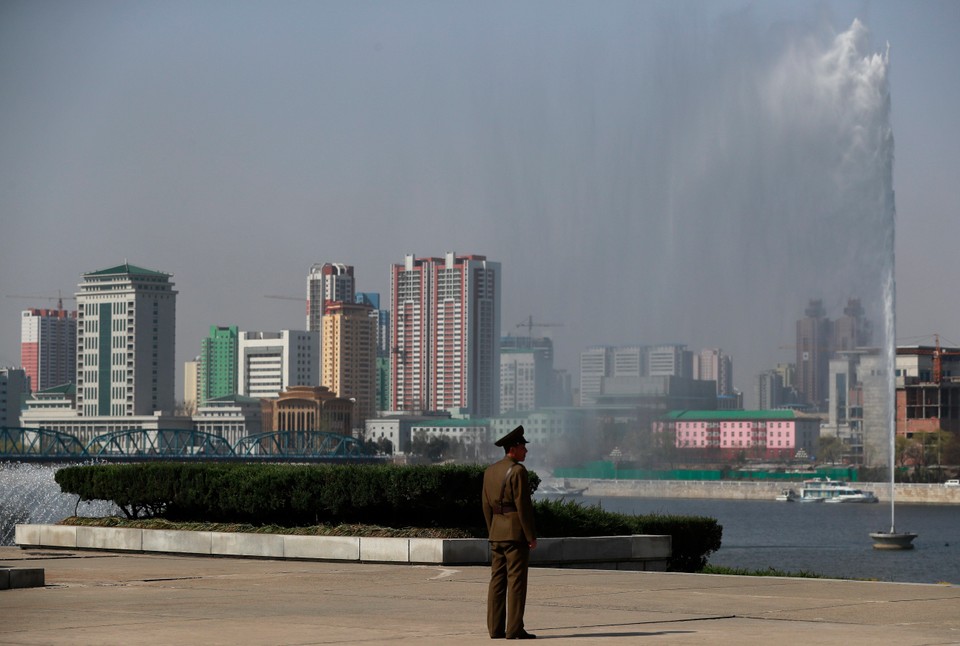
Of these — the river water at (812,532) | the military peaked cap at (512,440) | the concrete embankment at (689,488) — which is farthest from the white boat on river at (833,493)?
the military peaked cap at (512,440)

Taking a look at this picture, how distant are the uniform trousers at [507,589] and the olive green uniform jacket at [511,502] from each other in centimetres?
8

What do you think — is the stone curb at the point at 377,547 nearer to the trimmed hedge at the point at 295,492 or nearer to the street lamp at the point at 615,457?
the trimmed hedge at the point at 295,492

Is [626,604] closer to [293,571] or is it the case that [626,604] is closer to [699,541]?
[293,571]

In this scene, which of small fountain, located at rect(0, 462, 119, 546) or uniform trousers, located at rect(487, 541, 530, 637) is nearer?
uniform trousers, located at rect(487, 541, 530, 637)

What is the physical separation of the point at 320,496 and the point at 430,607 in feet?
24.3

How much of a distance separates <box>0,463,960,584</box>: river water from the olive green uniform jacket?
59.0ft

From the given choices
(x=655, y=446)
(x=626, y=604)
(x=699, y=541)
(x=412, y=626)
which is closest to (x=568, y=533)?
(x=699, y=541)

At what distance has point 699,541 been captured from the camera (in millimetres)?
25203

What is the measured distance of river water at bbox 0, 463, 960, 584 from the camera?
56156 mm

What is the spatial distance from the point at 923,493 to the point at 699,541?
114 meters

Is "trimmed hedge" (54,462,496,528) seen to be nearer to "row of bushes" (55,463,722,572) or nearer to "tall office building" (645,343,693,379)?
Result: "row of bushes" (55,463,722,572)

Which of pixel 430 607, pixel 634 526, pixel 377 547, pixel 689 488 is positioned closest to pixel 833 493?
pixel 689 488

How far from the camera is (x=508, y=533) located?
11.6 metres

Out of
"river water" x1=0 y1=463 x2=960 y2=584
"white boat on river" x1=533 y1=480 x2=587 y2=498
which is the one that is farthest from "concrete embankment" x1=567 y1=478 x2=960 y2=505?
"river water" x1=0 y1=463 x2=960 y2=584
